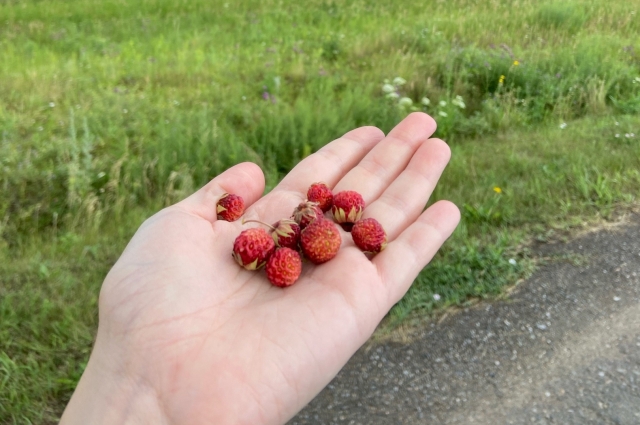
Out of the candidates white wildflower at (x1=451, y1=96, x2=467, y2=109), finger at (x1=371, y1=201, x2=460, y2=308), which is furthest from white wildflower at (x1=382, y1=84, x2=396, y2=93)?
finger at (x1=371, y1=201, x2=460, y2=308)

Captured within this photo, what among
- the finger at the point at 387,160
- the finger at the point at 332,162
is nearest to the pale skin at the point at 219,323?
the finger at the point at 387,160

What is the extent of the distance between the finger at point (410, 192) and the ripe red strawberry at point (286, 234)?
379mm

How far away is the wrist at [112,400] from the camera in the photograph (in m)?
1.73

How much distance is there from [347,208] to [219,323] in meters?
0.80

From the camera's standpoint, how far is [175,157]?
3969mm

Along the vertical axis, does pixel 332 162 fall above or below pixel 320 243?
below

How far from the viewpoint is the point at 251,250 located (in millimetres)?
2117

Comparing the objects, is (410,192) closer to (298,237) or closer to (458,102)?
(298,237)

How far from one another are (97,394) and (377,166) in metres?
1.63

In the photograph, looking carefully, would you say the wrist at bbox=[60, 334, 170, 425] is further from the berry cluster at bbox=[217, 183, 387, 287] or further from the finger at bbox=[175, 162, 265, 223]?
the finger at bbox=[175, 162, 265, 223]

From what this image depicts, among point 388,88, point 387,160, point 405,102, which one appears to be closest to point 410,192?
point 387,160

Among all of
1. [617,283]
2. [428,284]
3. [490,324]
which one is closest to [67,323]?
[428,284]

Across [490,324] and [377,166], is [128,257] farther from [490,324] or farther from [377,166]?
[490,324]

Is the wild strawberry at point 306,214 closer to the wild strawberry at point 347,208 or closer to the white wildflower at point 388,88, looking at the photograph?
the wild strawberry at point 347,208
